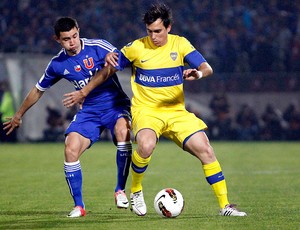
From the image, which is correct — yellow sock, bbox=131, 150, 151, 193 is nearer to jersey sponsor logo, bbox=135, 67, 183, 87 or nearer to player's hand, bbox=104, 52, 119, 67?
jersey sponsor logo, bbox=135, 67, 183, 87

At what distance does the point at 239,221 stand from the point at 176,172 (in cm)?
691

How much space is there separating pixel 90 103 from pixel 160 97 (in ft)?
3.23

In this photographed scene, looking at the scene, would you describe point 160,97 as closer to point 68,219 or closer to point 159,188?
point 68,219

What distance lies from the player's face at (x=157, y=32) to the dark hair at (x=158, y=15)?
4 centimetres

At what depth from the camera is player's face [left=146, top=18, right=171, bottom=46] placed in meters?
8.56

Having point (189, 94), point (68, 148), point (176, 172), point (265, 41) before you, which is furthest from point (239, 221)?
point (265, 41)

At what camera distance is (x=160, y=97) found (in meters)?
8.79

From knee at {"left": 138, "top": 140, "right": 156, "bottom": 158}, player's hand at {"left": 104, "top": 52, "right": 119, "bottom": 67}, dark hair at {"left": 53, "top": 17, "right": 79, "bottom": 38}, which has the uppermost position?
dark hair at {"left": 53, "top": 17, "right": 79, "bottom": 38}


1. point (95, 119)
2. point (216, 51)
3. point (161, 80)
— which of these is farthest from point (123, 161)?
point (216, 51)

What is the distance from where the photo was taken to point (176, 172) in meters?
15.0

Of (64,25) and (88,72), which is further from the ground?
(64,25)

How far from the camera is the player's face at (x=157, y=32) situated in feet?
28.1

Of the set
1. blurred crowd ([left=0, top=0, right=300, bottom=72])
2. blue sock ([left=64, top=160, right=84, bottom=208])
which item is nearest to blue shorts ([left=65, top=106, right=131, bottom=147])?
blue sock ([left=64, top=160, right=84, bottom=208])

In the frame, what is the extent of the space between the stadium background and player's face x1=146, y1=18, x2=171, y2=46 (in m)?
16.4
